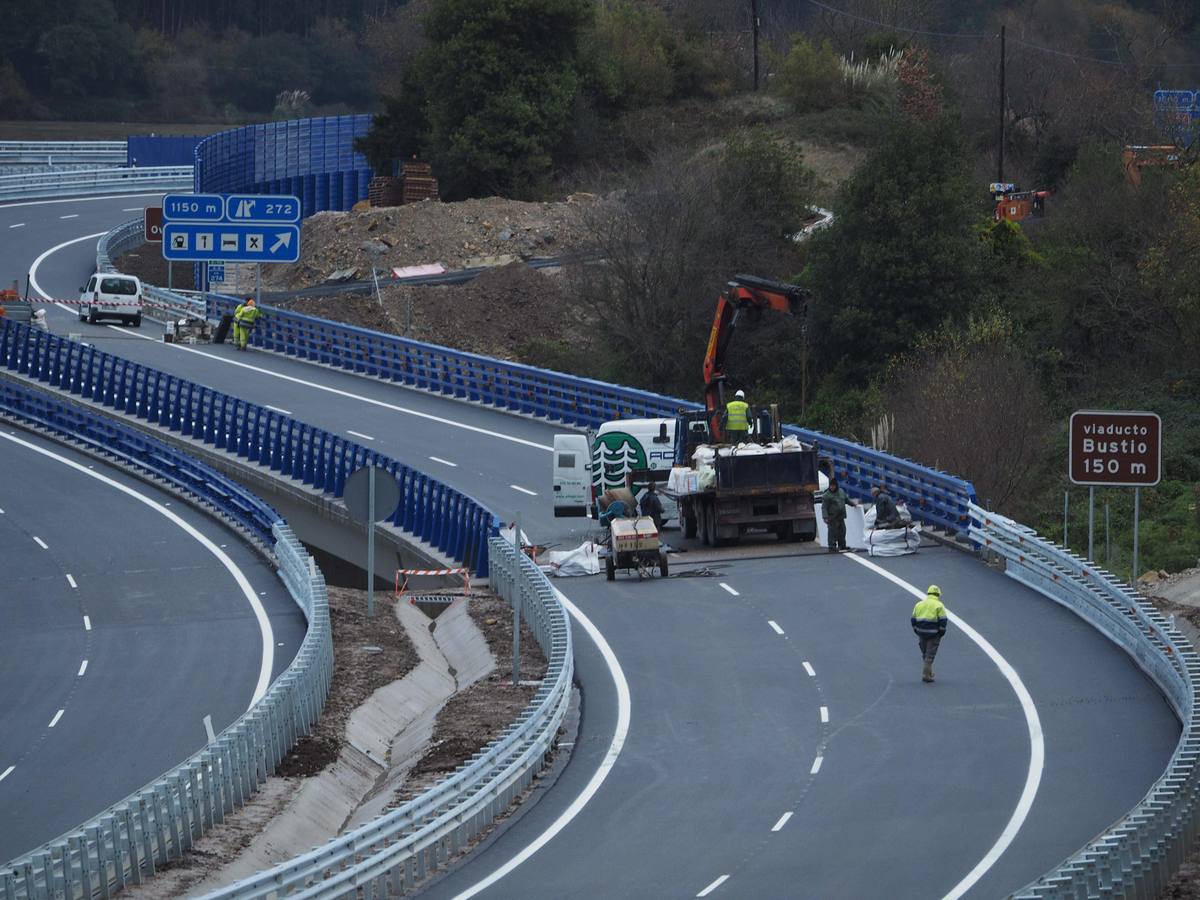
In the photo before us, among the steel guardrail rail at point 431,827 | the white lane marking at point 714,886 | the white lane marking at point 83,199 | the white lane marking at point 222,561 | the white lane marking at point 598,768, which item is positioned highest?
the white lane marking at point 83,199

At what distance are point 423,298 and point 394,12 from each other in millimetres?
89424

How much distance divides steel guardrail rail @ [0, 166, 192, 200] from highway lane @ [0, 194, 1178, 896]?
73147mm

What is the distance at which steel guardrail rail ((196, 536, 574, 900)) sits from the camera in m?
16.6

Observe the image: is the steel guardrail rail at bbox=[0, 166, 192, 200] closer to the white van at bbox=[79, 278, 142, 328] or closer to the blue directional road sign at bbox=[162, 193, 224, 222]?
the white van at bbox=[79, 278, 142, 328]

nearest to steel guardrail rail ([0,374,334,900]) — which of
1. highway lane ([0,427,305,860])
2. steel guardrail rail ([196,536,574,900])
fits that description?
highway lane ([0,427,305,860])

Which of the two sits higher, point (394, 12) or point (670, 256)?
point (394, 12)

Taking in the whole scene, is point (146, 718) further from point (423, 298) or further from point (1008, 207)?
point (1008, 207)

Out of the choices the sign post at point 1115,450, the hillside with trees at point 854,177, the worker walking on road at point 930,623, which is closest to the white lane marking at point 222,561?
the worker walking on road at point 930,623

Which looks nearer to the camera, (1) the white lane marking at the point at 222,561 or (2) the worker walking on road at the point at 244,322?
(1) the white lane marking at the point at 222,561

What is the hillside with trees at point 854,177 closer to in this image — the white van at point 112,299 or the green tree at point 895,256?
the green tree at point 895,256

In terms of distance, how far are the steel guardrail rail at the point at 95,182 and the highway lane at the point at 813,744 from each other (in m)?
Answer: 73.1

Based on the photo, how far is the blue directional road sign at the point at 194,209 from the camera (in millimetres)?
60281

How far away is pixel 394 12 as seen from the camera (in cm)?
15312

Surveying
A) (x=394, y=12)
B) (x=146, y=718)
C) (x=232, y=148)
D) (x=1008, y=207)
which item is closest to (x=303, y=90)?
(x=394, y=12)
